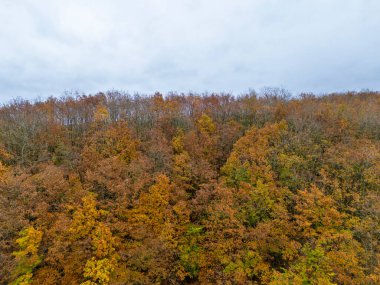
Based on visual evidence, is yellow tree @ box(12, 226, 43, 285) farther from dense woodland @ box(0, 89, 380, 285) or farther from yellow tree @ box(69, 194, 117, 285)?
yellow tree @ box(69, 194, 117, 285)

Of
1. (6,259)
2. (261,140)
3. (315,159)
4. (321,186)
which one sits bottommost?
(6,259)

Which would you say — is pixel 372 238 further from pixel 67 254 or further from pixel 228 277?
pixel 67 254

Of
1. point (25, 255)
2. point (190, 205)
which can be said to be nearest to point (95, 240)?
point (25, 255)

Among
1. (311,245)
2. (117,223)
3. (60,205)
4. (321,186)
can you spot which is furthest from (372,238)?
(60,205)

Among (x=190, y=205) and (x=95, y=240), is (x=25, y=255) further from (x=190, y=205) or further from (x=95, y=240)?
(x=190, y=205)

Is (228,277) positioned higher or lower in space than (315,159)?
lower

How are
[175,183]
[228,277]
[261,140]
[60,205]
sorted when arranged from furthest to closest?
[261,140]
[175,183]
[60,205]
[228,277]

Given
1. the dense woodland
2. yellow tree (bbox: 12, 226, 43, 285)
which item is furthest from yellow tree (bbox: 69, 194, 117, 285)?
yellow tree (bbox: 12, 226, 43, 285)

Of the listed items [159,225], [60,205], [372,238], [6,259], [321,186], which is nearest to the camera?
[6,259]
